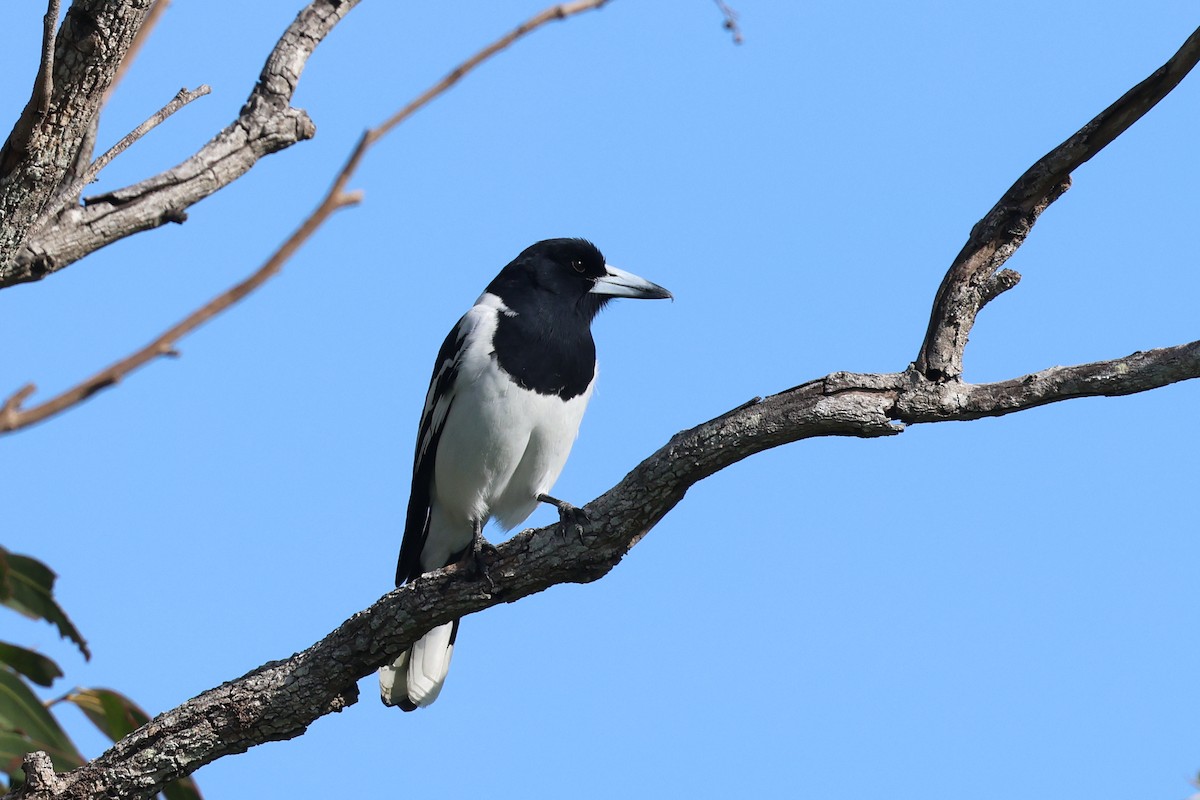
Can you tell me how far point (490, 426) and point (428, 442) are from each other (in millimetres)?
360

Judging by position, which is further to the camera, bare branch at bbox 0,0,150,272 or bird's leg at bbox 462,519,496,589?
bird's leg at bbox 462,519,496,589

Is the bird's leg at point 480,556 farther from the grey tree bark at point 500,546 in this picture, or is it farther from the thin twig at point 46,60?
the thin twig at point 46,60

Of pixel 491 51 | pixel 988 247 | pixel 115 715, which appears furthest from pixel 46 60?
pixel 115 715

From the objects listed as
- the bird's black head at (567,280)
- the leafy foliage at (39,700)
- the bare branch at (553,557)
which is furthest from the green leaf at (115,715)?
the bird's black head at (567,280)

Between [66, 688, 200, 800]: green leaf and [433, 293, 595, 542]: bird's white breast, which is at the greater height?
[433, 293, 595, 542]: bird's white breast

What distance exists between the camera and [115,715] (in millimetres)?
3209

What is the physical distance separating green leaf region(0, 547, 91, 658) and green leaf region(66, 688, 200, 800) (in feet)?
0.42

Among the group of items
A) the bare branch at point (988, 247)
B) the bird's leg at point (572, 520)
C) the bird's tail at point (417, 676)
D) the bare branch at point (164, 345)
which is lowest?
the bare branch at point (164, 345)

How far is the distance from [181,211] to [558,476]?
1.46 metres

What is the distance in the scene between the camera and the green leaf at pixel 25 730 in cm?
292

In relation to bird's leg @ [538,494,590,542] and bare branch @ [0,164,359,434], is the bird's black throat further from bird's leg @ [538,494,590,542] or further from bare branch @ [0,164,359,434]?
bare branch @ [0,164,359,434]

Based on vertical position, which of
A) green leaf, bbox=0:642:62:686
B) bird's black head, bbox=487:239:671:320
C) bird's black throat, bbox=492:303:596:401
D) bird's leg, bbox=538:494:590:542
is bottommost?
green leaf, bbox=0:642:62:686

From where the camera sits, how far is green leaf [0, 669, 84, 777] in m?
2.92

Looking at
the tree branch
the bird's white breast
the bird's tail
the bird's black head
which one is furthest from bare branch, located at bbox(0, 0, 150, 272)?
the bird's black head
